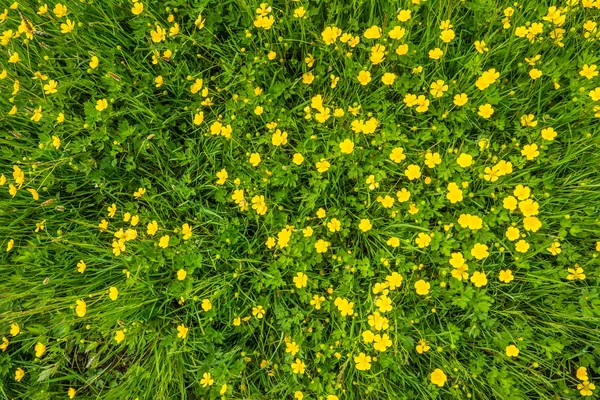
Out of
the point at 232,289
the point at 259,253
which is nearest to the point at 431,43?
the point at 259,253

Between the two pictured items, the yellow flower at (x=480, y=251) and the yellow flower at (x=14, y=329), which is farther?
the yellow flower at (x=14, y=329)

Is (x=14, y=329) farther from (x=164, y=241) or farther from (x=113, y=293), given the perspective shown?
(x=164, y=241)

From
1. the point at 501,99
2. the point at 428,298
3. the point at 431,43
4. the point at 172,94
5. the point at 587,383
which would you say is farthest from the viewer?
the point at 172,94

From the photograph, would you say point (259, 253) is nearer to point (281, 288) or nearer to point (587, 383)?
point (281, 288)


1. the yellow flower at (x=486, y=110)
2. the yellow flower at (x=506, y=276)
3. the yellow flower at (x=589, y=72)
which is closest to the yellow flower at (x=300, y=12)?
the yellow flower at (x=486, y=110)

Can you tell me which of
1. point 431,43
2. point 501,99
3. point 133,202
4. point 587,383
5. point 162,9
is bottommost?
point 587,383

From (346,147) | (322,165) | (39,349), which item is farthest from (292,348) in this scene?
(39,349)

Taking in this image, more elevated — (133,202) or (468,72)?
(468,72)

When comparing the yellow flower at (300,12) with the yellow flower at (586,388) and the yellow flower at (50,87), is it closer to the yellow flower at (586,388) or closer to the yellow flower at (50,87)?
the yellow flower at (50,87)
